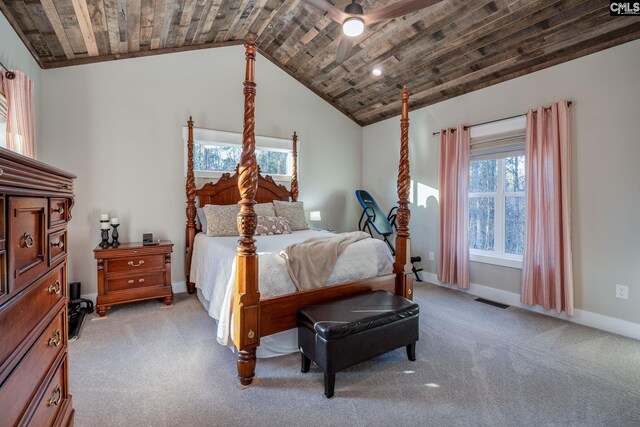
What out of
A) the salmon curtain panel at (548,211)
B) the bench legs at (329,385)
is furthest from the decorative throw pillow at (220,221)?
the salmon curtain panel at (548,211)

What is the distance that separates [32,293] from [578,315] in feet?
13.8

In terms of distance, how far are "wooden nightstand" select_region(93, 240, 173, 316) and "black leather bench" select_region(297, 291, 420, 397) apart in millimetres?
2101

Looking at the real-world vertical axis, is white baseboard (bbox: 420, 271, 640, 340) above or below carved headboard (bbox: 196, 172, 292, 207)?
below

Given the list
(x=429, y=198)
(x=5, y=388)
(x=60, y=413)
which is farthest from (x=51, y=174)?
(x=429, y=198)

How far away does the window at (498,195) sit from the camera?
3.76 meters

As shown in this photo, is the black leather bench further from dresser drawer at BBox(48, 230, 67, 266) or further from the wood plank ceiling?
the wood plank ceiling

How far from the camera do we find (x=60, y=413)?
130 cm

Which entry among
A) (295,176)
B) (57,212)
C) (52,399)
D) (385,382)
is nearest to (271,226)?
(295,176)

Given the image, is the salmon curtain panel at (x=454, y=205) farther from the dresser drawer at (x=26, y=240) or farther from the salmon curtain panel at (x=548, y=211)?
the dresser drawer at (x=26, y=240)

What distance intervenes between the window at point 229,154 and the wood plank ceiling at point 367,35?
47.0 inches

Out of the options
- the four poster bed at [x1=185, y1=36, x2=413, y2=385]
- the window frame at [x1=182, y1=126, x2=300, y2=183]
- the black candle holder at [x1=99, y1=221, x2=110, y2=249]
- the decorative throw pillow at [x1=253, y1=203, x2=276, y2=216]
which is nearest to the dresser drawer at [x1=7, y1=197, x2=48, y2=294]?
the four poster bed at [x1=185, y1=36, x2=413, y2=385]

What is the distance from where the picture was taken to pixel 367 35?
3.78 m

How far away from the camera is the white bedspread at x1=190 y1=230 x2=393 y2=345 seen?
92.0 inches

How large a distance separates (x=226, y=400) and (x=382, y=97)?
4.48 m
